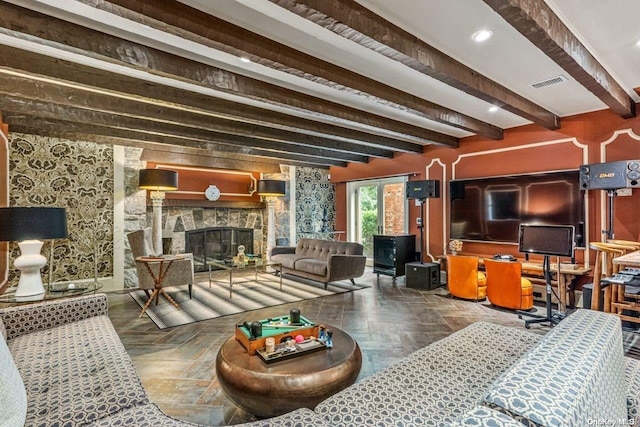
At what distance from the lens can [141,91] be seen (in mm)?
3168

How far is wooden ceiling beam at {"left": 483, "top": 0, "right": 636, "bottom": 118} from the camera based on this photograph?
72.6 inches

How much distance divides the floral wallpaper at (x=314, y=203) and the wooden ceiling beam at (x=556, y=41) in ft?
18.6

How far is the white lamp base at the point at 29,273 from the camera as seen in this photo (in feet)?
8.91

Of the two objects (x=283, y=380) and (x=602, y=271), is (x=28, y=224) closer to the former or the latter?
(x=283, y=380)

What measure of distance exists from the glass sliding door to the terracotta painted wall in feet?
0.92

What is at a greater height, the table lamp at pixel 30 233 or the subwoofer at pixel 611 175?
the subwoofer at pixel 611 175

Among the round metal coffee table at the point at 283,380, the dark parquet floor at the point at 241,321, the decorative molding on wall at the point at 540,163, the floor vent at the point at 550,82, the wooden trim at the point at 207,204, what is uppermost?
the floor vent at the point at 550,82

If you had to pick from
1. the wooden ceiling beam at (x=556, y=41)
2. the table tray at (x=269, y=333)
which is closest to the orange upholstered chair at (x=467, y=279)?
the wooden ceiling beam at (x=556, y=41)

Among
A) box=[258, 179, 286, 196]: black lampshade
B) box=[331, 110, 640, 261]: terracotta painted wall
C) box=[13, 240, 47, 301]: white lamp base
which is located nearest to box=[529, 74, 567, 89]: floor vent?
box=[331, 110, 640, 261]: terracotta painted wall

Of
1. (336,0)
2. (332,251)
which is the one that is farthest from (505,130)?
(336,0)

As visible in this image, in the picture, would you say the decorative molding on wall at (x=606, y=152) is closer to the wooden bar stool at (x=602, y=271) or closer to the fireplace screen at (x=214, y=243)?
the wooden bar stool at (x=602, y=271)

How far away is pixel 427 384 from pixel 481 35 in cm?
237

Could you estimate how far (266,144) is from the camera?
5.55 meters

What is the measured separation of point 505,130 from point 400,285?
9.68ft
